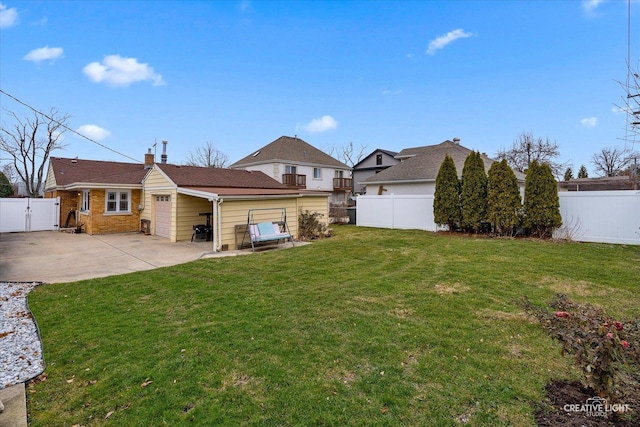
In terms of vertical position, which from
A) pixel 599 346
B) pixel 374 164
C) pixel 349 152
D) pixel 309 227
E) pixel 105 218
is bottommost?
pixel 599 346

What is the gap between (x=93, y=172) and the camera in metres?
18.2

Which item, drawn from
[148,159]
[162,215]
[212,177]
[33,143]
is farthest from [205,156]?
[162,215]

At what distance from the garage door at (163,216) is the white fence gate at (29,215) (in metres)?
6.96

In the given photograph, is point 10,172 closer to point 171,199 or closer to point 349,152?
point 171,199

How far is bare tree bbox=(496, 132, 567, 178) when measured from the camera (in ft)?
99.6

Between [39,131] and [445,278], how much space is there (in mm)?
36229

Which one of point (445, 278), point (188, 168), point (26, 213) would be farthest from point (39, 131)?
point (445, 278)

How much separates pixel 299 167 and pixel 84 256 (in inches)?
770

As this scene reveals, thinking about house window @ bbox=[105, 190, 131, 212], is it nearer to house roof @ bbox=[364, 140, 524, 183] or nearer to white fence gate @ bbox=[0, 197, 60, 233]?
white fence gate @ bbox=[0, 197, 60, 233]

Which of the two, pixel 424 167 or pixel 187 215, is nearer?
pixel 187 215

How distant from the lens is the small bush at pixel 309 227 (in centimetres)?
1277

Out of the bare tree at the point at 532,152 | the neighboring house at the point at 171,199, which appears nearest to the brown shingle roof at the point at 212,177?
the neighboring house at the point at 171,199

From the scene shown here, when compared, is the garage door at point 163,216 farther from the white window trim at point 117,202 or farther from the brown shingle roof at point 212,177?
the white window trim at point 117,202

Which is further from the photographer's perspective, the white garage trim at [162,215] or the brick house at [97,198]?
the brick house at [97,198]
